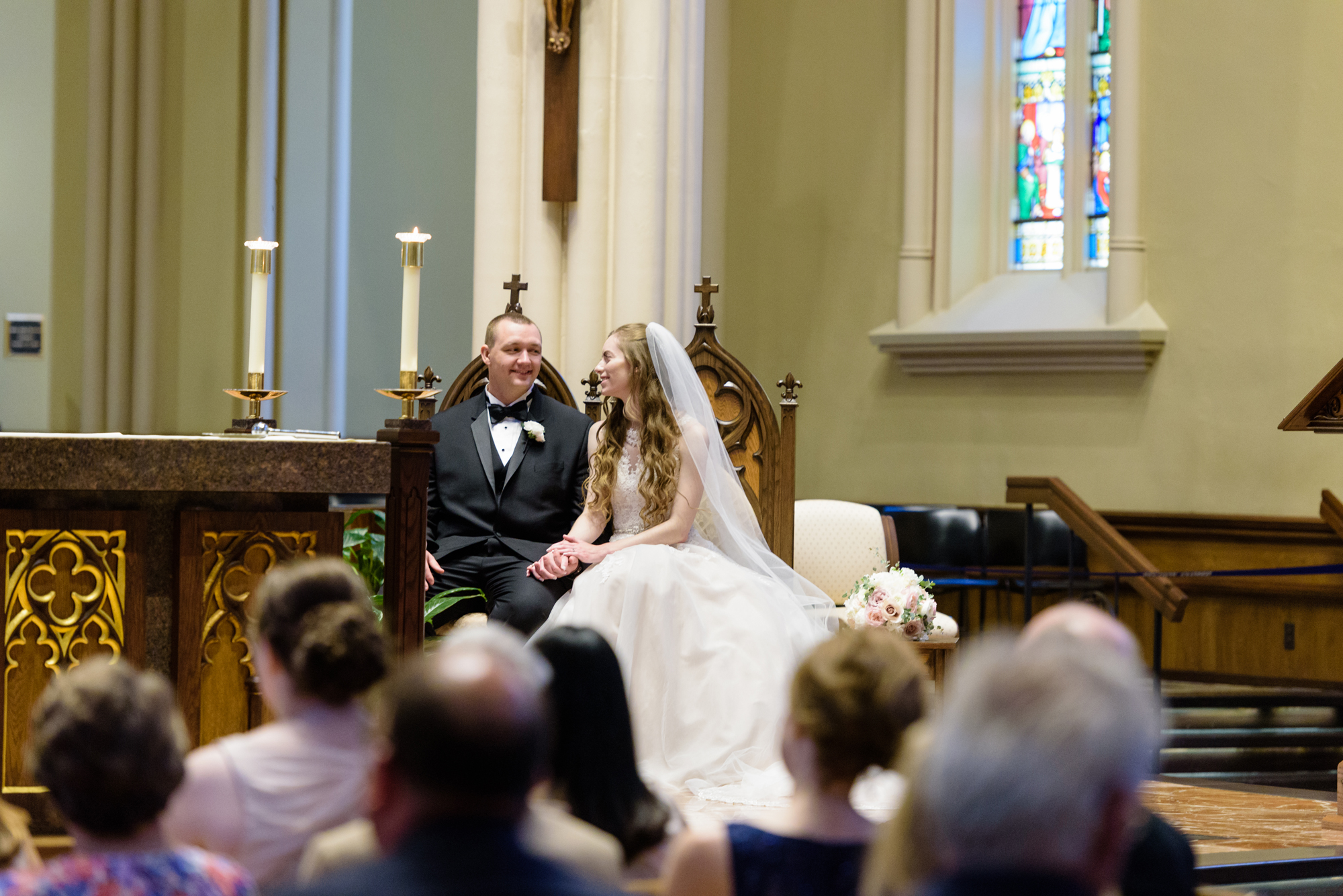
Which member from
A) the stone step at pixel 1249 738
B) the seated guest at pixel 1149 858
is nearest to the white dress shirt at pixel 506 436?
the stone step at pixel 1249 738

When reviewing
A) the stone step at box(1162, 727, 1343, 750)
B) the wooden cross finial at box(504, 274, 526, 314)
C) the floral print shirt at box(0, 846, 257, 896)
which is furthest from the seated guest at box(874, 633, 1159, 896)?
the stone step at box(1162, 727, 1343, 750)

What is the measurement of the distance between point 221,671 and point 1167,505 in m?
5.96

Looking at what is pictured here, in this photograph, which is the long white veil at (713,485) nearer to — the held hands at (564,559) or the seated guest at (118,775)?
the held hands at (564,559)

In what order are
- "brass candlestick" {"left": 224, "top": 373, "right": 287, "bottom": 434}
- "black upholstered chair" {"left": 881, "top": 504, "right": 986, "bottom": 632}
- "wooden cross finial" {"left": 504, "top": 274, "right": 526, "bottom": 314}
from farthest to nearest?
"black upholstered chair" {"left": 881, "top": 504, "right": 986, "bottom": 632} < "wooden cross finial" {"left": 504, "top": 274, "right": 526, "bottom": 314} < "brass candlestick" {"left": 224, "top": 373, "right": 287, "bottom": 434}

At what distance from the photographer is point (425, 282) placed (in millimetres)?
9516

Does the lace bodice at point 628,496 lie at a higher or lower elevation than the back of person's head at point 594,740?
higher

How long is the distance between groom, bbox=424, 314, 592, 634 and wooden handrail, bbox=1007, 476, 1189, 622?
2.41 metres

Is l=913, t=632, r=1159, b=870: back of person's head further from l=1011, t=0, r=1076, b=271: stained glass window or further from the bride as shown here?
l=1011, t=0, r=1076, b=271: stained glass window

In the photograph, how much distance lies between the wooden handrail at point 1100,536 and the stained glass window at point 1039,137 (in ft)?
7.45

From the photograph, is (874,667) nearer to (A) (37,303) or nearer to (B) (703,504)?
(B) (703,504)

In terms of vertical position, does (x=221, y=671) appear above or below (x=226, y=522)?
below

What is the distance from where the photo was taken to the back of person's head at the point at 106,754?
1.69 metres

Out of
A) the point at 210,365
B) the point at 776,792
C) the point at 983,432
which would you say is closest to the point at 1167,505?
the point at 983,432

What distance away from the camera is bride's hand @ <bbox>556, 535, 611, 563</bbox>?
5445 mm
